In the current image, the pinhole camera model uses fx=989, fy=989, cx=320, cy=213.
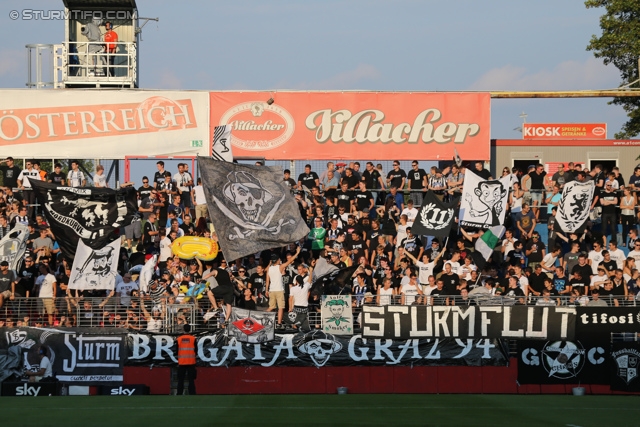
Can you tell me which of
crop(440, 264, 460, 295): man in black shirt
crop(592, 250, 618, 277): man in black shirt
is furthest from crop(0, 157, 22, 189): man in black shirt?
crop(592, 250, 618, 277): man in black shirt

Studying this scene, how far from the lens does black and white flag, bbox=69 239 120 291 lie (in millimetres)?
24109

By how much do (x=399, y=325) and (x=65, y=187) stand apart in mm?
9249

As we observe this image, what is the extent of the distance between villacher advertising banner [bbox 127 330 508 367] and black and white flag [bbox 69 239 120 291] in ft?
5.71

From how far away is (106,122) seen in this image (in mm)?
31844

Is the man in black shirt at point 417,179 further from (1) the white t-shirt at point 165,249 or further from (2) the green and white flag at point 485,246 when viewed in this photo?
(1) the white t-shirt at point 165,249

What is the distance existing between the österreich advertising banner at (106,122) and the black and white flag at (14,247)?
761cm

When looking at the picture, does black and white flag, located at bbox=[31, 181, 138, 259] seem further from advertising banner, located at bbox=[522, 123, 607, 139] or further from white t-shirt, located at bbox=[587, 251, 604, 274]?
advertising banner, located at bbox=[522, 123, 607, 139]

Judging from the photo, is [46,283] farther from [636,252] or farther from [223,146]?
[636,252]

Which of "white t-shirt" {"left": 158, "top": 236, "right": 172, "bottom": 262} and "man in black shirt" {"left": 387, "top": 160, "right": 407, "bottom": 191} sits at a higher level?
"man in black shirt" {"left": 387, "top": 160, "right": 407, "bottom": 191}

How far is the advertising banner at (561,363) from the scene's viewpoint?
Result: 23.5 metres

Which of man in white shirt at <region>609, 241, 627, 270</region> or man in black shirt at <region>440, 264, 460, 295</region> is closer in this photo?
man in black shirt at <region>440, 264, 460, 295</region>

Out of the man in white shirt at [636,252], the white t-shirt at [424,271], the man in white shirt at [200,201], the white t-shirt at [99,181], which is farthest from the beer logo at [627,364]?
the white t-shirt at [99,181]

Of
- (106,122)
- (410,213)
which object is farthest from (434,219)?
(106,122)

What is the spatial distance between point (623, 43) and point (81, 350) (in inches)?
1070
